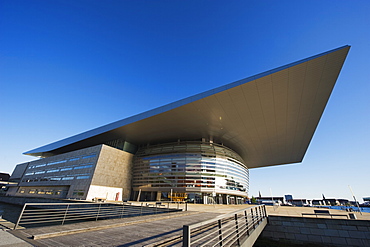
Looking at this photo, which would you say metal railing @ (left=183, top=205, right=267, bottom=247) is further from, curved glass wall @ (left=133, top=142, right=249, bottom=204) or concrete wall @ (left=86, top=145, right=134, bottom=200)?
concrete wall @ (left=86, top=145, right=134, bottom=200)

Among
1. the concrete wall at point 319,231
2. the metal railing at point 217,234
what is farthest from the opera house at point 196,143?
the metal railing at point 217,234

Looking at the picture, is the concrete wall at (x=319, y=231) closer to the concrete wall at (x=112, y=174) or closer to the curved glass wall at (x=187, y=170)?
the curved glass wall at (x=187, y=170)

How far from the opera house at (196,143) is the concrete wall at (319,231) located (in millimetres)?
11138

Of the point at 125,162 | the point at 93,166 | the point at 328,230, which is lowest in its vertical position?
the point at 328,230

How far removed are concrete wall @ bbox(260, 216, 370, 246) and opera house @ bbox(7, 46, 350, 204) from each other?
439 inches

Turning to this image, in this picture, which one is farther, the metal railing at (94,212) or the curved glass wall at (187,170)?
the curved glass wall at (187,170)

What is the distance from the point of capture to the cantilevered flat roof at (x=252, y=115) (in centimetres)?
1595

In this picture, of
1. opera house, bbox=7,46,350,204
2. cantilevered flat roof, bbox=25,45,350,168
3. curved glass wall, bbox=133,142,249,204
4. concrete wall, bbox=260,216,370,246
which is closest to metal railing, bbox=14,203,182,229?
opera house, bbox=7,46,350,204

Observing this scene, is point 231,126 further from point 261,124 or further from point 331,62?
point 331,62

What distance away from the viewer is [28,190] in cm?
3788

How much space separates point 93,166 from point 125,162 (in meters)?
6.87

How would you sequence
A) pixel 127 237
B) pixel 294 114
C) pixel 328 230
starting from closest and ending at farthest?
pixel 127 237 < pixel 328 230 < pixel 294 114

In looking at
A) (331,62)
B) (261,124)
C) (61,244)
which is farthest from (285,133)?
(61,244)

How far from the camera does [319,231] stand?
9.19m
